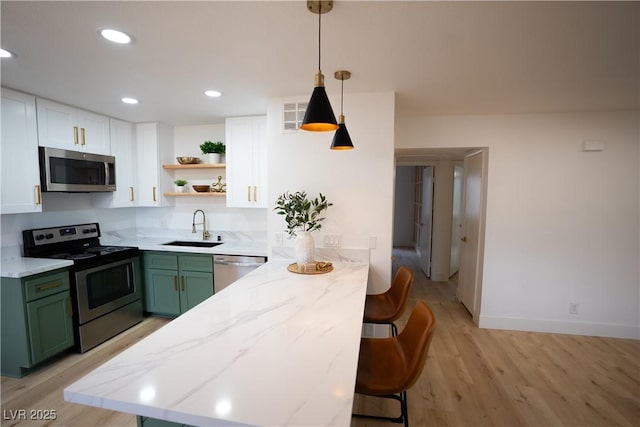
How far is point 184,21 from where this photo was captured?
146cm

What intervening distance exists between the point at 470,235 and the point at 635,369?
179 centimetres

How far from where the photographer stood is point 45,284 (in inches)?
96.1

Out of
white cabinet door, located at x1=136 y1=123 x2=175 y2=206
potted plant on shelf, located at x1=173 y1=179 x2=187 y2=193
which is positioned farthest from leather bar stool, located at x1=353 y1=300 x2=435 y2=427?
white cabinet door, located at x1=136 y1=123 x2=175 y2=206

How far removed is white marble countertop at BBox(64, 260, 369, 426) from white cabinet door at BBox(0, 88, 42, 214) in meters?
2.23

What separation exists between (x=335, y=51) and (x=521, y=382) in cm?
287

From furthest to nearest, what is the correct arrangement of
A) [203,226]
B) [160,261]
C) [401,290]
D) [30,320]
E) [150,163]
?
[203,226] < [150,163] < [160,261] < [30,320] < [401,290]

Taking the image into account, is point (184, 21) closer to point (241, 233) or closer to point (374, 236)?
point (374, 236)

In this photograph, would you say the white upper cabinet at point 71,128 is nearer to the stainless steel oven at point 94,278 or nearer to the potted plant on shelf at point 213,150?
the stainless steel oven at point 94,278

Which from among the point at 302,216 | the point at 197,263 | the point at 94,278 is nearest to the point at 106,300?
the point at 94,278

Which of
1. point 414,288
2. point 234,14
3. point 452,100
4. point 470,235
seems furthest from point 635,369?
point 234,14

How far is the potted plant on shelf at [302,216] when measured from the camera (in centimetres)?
234

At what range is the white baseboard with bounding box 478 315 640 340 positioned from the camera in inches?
122

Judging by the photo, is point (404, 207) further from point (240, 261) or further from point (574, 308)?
point (240, 261)

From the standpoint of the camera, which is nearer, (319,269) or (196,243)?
(319,269)
